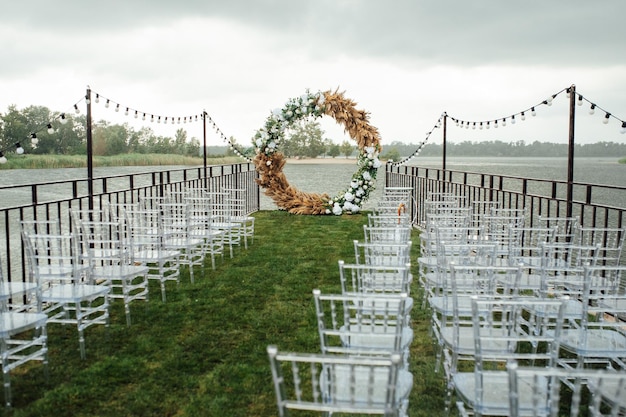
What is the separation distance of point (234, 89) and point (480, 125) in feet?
54.4

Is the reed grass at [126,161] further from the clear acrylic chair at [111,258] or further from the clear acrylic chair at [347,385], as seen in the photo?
the clear acrylic chair at [347,385]

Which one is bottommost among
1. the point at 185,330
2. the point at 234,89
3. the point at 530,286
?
the point at 185,330

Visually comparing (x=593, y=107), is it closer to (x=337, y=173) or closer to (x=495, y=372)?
(x=495, y=372)

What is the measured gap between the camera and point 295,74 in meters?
34.0

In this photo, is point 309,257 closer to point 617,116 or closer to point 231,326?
point 231,326

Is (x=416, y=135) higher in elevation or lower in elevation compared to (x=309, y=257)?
higher

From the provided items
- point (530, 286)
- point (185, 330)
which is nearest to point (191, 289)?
point (185, 330)

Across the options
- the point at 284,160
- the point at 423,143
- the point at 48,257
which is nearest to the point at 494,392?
the point at 48,257

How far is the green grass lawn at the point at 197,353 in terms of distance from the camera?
→ 3.41m

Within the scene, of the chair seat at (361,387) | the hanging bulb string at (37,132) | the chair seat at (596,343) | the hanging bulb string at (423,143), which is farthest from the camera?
the hanging bulb string at (423,143)

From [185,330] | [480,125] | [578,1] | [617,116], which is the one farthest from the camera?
[578,1]

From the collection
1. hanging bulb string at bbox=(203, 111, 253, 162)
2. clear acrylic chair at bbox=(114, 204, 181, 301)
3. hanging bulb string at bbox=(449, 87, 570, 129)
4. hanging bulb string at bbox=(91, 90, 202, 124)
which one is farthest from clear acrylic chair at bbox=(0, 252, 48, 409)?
hanging bulb string at bbox=(203, 111, 253, 162)

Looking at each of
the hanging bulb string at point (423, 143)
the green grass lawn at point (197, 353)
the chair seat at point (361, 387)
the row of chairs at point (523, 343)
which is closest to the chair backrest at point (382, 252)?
the row of chairs at point (523, 343)

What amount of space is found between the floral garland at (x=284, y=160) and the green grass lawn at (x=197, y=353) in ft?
21.7
